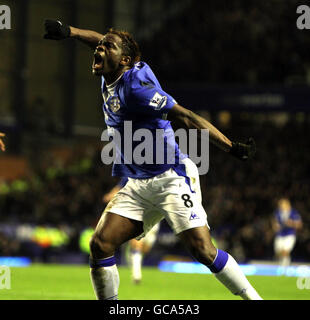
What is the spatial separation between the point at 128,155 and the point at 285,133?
Result: 20264mm

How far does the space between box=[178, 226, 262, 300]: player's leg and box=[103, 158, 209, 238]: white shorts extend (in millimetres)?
96

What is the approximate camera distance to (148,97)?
6035mm

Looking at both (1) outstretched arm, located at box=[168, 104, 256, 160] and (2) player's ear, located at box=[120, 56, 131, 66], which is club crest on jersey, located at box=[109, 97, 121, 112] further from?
(1) outstretched arm, located at box=[168, 104, 256, 160]

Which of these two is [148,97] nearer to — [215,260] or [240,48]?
[215,260]

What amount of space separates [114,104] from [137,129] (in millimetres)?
285

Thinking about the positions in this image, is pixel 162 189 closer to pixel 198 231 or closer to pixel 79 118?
pixel 198 231

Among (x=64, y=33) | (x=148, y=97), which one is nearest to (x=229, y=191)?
(x=64, y=33)

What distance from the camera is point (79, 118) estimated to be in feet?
99.5

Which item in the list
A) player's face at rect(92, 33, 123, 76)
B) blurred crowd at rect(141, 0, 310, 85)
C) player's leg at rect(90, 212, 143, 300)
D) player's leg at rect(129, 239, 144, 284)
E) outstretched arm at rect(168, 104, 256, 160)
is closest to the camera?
outstretched arm at rect(168, 104, 256, 160)

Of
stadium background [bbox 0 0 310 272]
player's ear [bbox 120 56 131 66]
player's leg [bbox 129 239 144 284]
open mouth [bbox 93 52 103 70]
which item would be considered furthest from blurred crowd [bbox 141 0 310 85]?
open mouth [bbox 93 52 103 70]

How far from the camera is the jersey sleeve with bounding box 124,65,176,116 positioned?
19.7ft

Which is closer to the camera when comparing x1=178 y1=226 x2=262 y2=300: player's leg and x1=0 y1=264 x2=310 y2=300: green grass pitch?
x1=178 y1=226 x2=262 y2=300: player's leg

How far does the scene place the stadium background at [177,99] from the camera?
22375mm

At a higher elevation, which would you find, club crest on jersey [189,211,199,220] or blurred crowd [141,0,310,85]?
blurred crowd [141,0,310,85]
